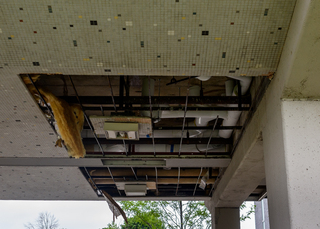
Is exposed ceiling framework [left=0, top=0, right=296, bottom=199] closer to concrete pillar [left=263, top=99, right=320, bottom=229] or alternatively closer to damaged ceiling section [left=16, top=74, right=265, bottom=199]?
damaged ceiling section [left=16, top=74, right=265, bottom=199]

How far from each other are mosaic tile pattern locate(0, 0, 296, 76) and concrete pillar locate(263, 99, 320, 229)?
1.39 ft

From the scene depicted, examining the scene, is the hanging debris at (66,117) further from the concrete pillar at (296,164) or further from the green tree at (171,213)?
the green tree at (171,213)

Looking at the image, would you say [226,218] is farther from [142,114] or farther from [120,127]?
[120,127]

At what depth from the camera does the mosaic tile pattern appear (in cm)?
236

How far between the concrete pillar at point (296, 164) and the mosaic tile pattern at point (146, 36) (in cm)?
42

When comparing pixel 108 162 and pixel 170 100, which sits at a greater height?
pixel 170 100

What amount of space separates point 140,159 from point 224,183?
151 centimetres

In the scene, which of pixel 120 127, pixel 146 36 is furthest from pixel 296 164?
pixel 120 127

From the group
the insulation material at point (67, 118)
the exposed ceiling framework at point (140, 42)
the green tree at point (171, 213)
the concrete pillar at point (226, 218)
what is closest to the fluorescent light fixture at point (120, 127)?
the exposed ceiling framework at point (140, 42)

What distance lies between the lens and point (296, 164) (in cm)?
254

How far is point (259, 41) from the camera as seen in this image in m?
2.59

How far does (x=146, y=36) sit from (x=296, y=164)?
4.56 feet

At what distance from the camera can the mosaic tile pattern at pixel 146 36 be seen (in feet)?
7.75

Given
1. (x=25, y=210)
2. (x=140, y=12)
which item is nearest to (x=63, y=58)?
(x=140, y=12)
